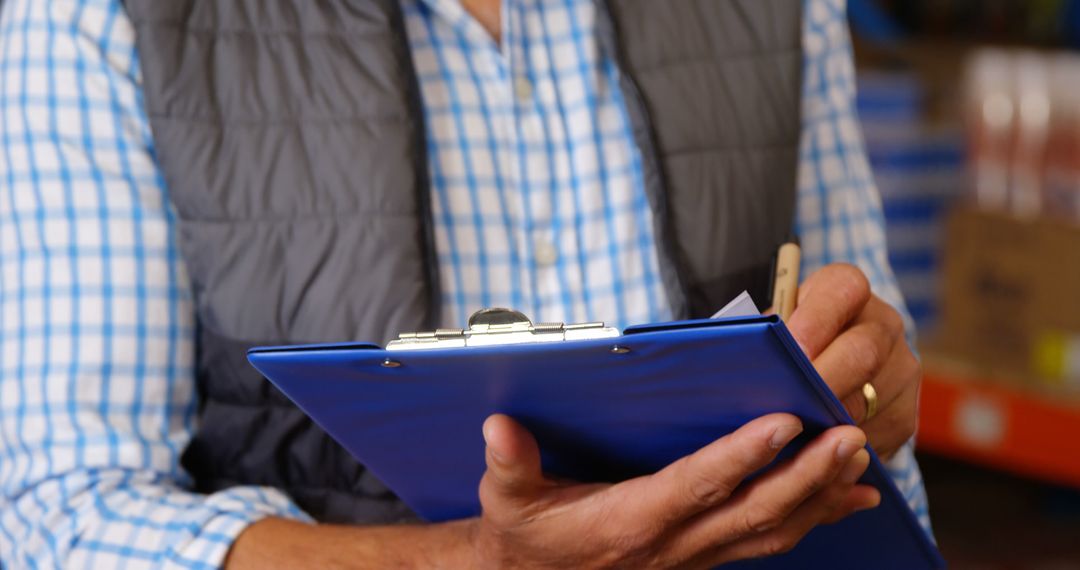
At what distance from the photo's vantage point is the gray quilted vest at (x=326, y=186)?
1148mm

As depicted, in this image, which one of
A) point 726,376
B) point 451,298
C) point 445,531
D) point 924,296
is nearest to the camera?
point 726,376

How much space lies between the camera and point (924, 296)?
3.19 metres

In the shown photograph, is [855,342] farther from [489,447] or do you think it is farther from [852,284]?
[489,447]

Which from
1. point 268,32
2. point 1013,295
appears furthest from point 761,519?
point 1013,295

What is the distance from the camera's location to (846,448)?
863mm

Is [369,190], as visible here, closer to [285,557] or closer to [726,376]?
[285,557]

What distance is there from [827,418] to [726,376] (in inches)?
4.1

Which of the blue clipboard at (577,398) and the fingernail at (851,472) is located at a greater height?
the blue clipboard at (577,398)

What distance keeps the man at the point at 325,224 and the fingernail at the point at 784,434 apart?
15cm

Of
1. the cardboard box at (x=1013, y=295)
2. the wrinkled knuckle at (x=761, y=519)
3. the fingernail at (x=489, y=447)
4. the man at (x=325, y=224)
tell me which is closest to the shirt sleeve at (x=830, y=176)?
the man at (x=325, y=224)

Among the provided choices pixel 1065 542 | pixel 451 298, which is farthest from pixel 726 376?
pixel 1065 542

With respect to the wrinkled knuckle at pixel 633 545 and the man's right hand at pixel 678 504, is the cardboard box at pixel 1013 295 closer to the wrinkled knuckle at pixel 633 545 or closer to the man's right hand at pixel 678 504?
the man's right hand at pixel 678 504

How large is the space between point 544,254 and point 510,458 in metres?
0.40

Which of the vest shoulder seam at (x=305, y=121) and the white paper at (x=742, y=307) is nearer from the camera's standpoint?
the white paper at (x=742, y=307)
